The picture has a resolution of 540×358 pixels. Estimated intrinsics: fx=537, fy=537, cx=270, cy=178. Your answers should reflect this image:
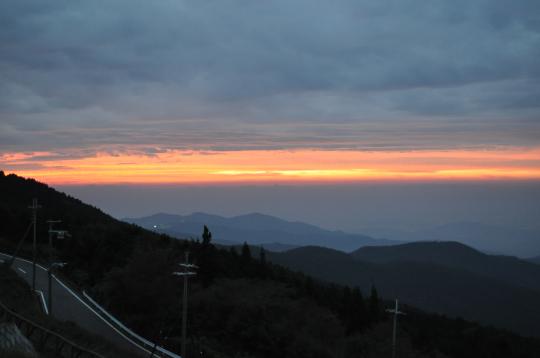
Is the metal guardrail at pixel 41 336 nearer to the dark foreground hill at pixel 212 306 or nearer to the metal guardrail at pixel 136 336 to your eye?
the metal guardrail at pixel 136 336

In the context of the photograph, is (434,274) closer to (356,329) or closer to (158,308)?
(356,329)

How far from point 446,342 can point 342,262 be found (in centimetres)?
12885

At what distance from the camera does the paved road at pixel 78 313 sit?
27356mm

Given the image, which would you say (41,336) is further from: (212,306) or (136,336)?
(212,306)

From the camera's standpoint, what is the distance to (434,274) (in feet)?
576

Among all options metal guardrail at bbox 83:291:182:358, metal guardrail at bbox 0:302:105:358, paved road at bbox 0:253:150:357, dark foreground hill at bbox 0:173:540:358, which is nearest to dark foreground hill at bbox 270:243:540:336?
dark foreground hill at bbox 0:173:540:358

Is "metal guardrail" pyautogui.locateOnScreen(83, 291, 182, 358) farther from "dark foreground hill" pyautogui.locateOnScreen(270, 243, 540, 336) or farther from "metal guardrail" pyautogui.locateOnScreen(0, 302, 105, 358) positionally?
"dark foreground hill" pyautogui.locateOnScreen(270, 243, 540, 336)

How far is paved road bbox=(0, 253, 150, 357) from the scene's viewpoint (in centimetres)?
2736

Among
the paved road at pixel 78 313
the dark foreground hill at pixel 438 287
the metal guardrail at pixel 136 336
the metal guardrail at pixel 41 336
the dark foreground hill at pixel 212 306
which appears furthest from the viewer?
the dark foreground hill at pixel 438 287

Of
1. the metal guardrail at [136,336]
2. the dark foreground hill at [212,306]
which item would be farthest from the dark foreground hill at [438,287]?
the metal guardrail at [136,336]

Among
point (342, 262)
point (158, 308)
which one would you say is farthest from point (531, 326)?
point (158, 308)

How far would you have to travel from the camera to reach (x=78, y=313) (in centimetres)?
3247

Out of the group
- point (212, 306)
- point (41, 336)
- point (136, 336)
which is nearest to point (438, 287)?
point (212, 306)

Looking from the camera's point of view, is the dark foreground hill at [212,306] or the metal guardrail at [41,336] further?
the dark foreground hill at [212,306]
